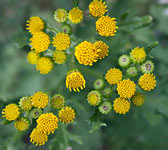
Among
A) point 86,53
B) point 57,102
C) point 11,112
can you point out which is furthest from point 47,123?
point 86,53

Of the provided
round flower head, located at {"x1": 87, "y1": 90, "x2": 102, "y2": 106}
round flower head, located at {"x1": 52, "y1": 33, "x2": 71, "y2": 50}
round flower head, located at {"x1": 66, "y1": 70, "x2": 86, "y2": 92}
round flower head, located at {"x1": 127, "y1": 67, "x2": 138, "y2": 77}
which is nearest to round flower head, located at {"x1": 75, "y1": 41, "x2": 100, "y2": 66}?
round flower head, located at {"x1": 66, "y1": 70, "x2": 86, "y2": 92}

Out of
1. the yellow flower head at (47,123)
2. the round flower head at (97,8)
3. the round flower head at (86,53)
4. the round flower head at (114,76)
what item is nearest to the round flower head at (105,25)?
the round flower head at (97,8)

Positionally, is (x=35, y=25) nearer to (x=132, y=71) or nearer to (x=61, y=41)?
(x=61, y=41)

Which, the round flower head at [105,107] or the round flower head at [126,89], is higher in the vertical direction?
the round flower head at [126,89]

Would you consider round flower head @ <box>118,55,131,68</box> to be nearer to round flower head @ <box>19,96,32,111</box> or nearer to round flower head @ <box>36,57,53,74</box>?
round flower head @ <box>36,57,53,74</box>

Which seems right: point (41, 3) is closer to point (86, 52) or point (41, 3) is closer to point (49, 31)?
point (49, 31)

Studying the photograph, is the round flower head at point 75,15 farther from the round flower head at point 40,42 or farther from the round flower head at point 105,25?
the round flower head at point 40,42
